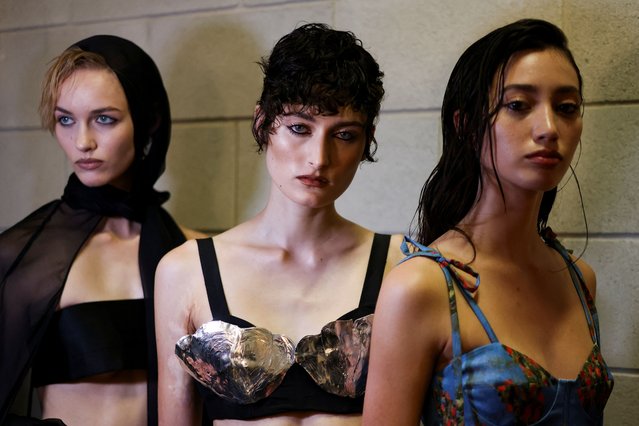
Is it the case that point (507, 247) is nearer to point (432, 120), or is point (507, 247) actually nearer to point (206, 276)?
point (206, 276)

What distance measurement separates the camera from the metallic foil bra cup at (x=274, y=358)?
5.25 feet

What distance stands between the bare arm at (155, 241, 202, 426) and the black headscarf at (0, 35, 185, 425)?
0.84ft

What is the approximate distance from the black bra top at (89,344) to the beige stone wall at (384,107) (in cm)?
66

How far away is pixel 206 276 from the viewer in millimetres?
1697

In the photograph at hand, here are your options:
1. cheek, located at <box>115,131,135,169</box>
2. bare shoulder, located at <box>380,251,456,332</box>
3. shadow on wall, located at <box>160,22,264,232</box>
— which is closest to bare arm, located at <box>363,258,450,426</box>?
bare shoulder, located at <box>380,251,456,332</box>

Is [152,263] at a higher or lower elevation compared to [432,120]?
lower

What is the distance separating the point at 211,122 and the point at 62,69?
2.04 ft

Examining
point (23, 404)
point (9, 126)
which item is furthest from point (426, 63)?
point (23, 404)

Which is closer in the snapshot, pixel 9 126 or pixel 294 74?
pixel 294 74

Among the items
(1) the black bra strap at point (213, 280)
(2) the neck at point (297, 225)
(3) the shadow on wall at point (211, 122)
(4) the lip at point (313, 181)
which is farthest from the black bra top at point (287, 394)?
(3) the shadow on wall at point (211, 122)

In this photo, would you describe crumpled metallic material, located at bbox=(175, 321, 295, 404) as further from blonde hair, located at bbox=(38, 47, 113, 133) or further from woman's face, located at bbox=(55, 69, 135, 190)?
blonde hair, located at bbox=(38, 47, 113, 133)

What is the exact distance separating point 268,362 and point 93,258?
2.23 feet

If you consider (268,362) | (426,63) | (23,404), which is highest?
(426,63)

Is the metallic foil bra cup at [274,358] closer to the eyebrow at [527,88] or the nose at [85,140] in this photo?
the eyebrow at [527,88]
